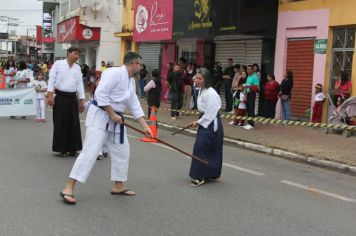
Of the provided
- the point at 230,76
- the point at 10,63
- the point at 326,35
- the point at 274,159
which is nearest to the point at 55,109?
the point at 274,159

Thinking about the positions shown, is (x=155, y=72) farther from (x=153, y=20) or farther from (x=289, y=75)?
(x=153, y=20)

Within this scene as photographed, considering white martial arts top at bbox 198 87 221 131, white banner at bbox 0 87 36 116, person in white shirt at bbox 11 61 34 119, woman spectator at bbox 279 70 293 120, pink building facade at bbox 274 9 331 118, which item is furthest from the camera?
person in white shirt at bbox 11 61 34 119

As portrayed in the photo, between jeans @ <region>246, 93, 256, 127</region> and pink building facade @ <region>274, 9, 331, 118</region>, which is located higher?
pink building facade @ <region>274, 9, 331, 118</region>

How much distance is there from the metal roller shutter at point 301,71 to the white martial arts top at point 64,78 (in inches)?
331

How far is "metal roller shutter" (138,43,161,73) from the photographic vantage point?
1013 inches

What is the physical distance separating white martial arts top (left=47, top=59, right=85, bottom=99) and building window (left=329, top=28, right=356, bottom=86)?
792 cm

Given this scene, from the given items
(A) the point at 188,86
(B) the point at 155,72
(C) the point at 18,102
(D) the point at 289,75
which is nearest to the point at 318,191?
(B) the point at 155,72

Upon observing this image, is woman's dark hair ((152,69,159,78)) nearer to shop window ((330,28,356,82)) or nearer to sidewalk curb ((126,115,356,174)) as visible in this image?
sidewalk curb ((126,115,356,174))

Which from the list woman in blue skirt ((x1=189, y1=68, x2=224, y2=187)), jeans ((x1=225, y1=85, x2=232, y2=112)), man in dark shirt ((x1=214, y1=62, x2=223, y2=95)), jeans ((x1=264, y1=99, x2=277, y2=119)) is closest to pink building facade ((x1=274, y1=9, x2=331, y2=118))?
jeans ((x1=264, y1=99, x2=277, y2=119))

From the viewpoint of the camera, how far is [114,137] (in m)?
6.38

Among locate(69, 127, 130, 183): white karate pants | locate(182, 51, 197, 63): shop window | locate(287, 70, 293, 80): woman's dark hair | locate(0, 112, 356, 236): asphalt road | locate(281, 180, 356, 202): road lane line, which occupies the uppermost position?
locate(182, 51, 197, 63): shop window

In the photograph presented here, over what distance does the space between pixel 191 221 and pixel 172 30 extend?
16.7 meters

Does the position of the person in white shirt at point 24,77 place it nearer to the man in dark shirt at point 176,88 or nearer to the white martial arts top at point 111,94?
the man in dark shirt at point 176,88

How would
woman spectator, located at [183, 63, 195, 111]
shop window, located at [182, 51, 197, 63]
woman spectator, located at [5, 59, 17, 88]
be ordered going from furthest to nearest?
shop window, located at [182, 51, 197, 63]
woman spectator, located at [5, 59, 17, 88]
woman spectator, located at [183, 63, 195, 111]
